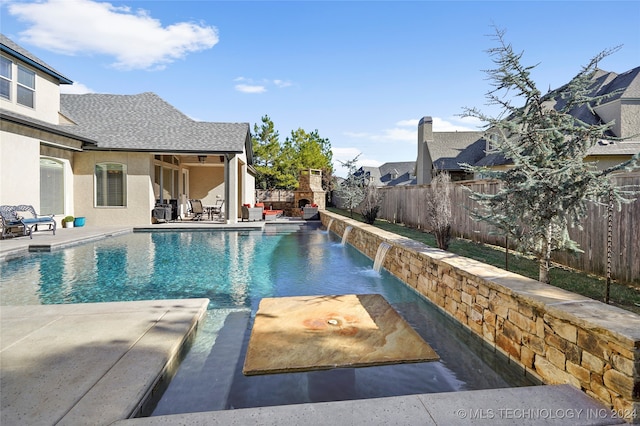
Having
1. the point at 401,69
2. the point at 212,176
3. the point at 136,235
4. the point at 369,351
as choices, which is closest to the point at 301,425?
the point at 369,351

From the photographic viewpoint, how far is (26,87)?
13102 millimetres

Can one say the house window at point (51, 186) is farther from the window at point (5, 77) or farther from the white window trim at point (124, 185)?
the window at point (5, 77)

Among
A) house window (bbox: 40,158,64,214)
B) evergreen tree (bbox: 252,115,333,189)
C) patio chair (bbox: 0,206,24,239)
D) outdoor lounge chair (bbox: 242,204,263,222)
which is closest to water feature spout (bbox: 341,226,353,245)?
outdoor lounge chair (bbox: 242,204,263,222)

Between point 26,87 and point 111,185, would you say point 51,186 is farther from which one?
point 26,87

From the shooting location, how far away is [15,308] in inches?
188

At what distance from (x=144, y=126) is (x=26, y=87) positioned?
16.4 ft

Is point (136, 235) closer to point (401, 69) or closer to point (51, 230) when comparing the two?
point (51, 230)

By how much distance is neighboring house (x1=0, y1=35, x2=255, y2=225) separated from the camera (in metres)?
11.9

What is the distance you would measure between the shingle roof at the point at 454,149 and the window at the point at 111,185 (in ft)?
62.5

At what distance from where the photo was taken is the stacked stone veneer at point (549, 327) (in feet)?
7.59

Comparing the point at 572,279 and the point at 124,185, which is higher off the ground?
the point at 124,185

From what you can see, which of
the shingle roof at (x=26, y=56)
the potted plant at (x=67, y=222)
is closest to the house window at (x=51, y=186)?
the potted plant at (x=67, y=222)

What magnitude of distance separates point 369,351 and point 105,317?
3261mm

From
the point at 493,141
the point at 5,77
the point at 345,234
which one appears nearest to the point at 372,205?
the point at 345,234
